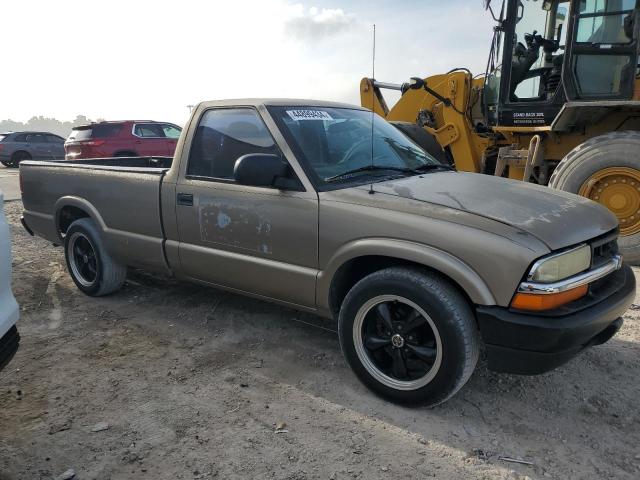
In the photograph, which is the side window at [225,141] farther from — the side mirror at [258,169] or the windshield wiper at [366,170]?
the windshield wiper at [366,170]

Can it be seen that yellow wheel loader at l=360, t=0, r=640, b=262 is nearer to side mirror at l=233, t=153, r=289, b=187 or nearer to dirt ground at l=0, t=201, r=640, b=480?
dirt ground at l=0, t=201, r=640, b=480

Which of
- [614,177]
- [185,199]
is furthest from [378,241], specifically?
[614,177]

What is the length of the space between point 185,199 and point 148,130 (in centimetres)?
1174

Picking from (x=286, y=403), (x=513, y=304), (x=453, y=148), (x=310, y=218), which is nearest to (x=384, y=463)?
(x=286, y=403)

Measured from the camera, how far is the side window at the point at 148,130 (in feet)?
46.4

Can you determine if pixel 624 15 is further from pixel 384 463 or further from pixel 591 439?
pixel 384 463

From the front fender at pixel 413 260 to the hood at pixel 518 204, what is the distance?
0.31m

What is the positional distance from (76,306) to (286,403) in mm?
2628

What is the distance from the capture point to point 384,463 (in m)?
2.40

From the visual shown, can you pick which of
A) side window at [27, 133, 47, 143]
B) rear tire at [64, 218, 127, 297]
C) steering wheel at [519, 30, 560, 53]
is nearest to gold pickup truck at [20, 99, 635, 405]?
rear tire at [64, 218, 127, 297]

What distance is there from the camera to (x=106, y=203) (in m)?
4.34

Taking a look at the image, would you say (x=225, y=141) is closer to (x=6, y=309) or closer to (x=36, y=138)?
(x=6, y=309)

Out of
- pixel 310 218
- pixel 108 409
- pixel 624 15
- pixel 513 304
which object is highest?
pixel 624 15

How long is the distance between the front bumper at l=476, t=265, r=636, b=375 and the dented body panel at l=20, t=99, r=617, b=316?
113 mm
